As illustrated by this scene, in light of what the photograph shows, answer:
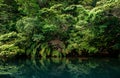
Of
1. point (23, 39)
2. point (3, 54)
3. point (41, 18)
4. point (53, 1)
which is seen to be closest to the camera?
point (3, 54)

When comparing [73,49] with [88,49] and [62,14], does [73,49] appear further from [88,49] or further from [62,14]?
[62,14]

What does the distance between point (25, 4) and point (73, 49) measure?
642 centimetres

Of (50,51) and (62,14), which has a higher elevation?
(62,14)

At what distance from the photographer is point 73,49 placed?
22484 millimetres

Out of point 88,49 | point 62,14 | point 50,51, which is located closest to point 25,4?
point 62,14

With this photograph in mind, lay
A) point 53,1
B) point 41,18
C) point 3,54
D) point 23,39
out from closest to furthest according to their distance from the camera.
Answer: point 3,54, point 23,39, point 41,18, point 53,1

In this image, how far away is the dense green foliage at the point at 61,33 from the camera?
72.5ft

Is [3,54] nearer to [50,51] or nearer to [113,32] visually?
[50,51]

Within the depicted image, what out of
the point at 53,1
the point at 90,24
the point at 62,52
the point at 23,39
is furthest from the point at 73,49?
Answer: the point at 53,1

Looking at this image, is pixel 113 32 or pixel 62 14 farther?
pixel 62 14

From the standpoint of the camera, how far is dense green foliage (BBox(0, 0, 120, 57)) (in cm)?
2211

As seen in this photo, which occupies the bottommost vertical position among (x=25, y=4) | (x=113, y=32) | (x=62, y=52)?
(x=62, y=52)

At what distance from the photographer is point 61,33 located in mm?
23375

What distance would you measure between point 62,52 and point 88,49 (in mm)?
2153
